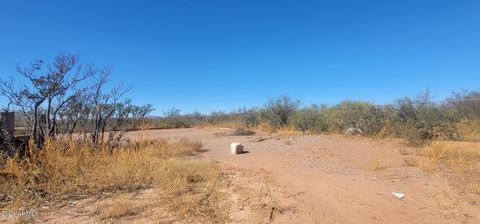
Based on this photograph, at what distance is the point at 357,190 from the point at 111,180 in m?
4.30

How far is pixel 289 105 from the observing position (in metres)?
23.3

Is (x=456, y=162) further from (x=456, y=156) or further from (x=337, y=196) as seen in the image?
(x=337, y=196)

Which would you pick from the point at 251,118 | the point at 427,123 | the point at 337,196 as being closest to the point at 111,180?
the point at 337,196

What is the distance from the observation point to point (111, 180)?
5.98 m

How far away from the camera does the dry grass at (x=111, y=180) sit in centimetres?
477

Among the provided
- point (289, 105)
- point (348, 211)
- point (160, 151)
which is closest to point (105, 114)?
point (160, 151)

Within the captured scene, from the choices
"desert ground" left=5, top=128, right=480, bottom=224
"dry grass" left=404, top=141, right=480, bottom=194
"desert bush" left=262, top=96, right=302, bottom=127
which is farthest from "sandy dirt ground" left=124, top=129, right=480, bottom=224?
"desert bush" left=262, top=96, right=302, bottom=127

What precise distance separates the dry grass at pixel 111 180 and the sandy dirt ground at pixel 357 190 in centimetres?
106

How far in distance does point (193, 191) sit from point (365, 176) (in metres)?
3.61

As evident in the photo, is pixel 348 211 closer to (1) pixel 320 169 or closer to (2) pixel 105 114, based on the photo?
(1) pixel 320 169

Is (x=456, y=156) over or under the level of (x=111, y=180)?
under

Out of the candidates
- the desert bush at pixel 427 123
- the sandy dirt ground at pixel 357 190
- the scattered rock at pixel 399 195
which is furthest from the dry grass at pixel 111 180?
the desert bush at pixel 427 123

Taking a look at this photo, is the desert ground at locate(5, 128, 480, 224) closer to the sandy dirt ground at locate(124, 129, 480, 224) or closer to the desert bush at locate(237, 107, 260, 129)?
the sandy dirt ground at locate(124, 129, 480, 224)

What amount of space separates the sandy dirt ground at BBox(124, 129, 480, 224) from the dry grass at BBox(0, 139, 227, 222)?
106 cm
